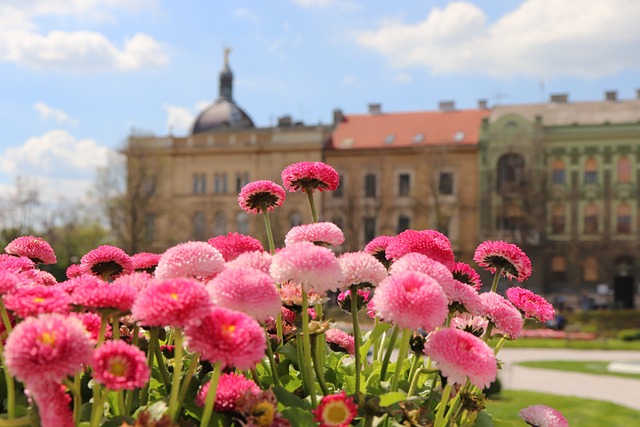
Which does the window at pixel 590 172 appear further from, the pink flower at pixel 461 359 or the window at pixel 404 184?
the pink flower at pixel 461 359

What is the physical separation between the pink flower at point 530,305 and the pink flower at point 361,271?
59 cm

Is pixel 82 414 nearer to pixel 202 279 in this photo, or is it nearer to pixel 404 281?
pixel 202 279

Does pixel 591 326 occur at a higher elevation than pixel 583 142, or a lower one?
lower

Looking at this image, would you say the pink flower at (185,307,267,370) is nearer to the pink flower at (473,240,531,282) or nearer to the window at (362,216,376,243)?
the pink flower at (473,240,531,282)

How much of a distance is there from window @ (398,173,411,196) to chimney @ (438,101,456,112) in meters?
5.09

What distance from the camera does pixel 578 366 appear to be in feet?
65.0

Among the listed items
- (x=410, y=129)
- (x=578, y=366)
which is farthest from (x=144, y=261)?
(x=410, y=129)

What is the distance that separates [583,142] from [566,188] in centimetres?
269

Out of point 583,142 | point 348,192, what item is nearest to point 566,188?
point 583,142

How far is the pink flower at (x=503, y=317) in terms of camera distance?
6.61 ft

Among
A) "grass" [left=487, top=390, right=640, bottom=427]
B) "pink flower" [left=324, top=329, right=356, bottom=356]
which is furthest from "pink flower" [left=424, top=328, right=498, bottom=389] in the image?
"grass" [left=487, top=390, right=640, bottom=427]

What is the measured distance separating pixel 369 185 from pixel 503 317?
45740mm

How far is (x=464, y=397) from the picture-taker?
195 centimetres

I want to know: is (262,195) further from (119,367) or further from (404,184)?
(404,184)
